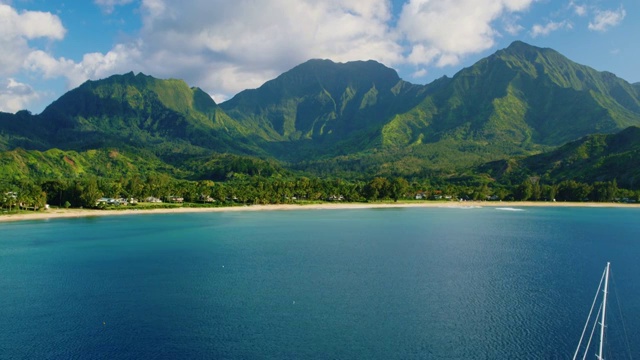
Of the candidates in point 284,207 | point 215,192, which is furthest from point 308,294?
point 215,192

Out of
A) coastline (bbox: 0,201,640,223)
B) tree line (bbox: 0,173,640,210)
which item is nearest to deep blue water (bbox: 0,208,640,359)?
coastline (bbox: 0,201,640,223)

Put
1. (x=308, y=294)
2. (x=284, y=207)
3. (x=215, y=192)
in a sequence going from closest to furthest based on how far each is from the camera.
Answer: (x=308, y=294) → (x=284, y=207) → (x=215, y=192)

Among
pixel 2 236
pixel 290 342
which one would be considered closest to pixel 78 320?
pixel 290 342

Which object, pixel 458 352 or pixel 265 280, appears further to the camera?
pixel 265 280

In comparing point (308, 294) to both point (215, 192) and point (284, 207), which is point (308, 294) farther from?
point (215, 192)

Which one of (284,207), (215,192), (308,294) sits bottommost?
(308,294)

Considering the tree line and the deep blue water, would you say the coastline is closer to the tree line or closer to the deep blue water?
the tree line

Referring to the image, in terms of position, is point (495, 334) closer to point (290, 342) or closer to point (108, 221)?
point (290, 342)

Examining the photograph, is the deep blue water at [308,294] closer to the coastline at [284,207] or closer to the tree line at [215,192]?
the coastline at [284,207]
